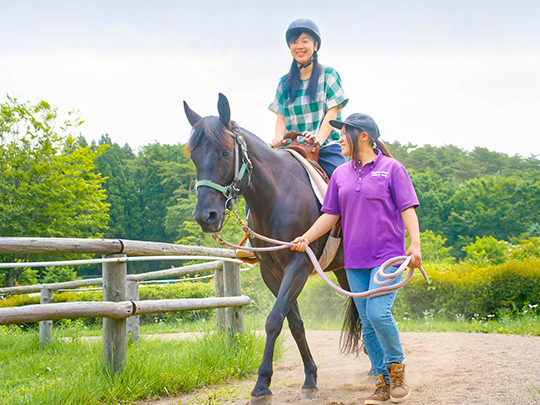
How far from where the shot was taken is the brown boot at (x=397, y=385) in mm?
2857

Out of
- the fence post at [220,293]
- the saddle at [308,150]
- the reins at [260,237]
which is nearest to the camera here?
the reins at [260,237]

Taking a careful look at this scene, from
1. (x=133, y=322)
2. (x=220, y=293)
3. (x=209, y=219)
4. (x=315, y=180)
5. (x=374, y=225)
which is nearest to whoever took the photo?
(x=209, y=219)

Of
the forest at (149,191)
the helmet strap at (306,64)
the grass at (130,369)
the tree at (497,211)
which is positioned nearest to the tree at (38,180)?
the forest at (149,191)

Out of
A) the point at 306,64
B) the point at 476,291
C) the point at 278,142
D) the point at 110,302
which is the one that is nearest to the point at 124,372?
the point at 110,302

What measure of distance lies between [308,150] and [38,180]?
16.1m

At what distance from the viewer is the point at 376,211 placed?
2957 millimetres

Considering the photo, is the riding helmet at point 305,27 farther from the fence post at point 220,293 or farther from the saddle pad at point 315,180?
the fence post at point 220,293

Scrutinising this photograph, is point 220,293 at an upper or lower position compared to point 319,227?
lower

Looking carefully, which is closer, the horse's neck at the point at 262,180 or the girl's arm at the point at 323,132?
the horse's neck at the point at 262,180

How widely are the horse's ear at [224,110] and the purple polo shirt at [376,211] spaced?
3.13 feet

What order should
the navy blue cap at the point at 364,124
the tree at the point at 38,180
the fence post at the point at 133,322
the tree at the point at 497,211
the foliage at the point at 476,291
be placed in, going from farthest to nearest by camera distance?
the tree at the point at 497,211, the tree at the point at 38,180, the foliage at the point at 476,291, the fence post at the point at 133,322, the navy blue cap at the point at 364,124

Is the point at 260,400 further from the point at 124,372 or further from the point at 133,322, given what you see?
the point at 133,322

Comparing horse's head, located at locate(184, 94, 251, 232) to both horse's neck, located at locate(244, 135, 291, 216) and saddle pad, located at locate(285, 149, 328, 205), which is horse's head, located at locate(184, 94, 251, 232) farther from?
saddle pad, located at locate(285, 149, 328, 205)

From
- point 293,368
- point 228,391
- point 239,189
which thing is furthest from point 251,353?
point 239,189
